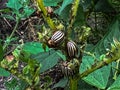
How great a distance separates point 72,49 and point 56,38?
46 millimetres

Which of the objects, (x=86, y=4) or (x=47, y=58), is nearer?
(x=47, y=58)

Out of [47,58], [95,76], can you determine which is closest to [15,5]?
[47,58]

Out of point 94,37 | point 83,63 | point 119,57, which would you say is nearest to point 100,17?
point 94,37

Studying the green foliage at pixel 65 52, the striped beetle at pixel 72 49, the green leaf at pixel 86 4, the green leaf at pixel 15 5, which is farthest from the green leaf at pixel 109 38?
the striped beetle at pixel 72 49

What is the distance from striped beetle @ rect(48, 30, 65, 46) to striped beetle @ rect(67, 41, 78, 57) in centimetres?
2

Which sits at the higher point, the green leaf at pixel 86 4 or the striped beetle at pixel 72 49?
the striped beetle at pixel 72 49

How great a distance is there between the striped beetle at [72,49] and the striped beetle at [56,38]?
0.02 metres

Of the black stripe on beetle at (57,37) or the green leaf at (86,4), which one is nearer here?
the black stripe on beetle at (57,37)

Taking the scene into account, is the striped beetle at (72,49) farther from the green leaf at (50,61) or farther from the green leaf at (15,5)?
the green leaf at (15,5)

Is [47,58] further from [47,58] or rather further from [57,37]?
[57,37]

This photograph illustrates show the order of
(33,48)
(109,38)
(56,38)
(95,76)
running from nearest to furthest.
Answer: (56,38) < (95,76) < (33,48) < (109,38)

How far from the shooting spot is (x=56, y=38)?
0.76 m

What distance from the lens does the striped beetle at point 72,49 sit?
79 centimetres

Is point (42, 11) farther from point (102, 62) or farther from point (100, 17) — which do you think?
point (100, 17)
